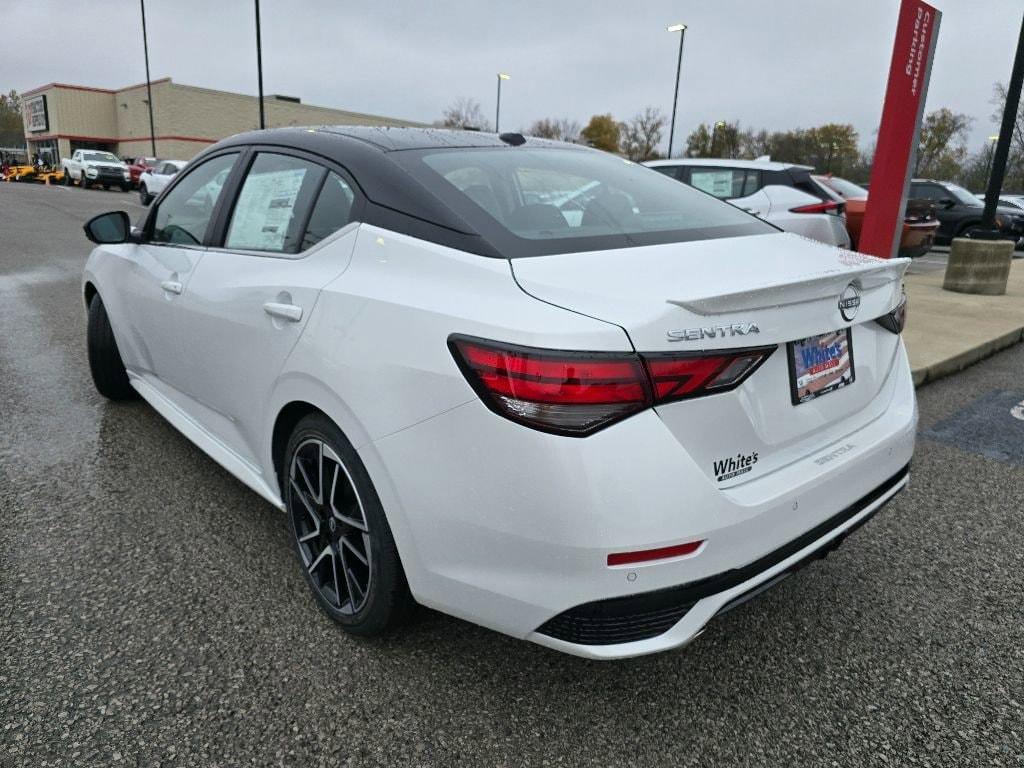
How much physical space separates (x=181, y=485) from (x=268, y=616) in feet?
3.98

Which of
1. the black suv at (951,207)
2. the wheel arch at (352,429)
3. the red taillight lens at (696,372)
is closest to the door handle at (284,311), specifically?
the wheel arch at (352,429)

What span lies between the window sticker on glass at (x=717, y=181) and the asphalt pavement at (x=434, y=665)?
304 inches

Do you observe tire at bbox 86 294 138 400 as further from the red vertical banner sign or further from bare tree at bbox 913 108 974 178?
bare tree at bbox 913 108 974 178

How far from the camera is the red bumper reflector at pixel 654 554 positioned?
1.61 m

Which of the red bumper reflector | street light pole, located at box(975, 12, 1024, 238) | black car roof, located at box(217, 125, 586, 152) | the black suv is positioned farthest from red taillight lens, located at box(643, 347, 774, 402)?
the black suv

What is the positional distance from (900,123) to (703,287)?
24.2ft

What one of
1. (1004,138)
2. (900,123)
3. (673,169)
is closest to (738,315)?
(900,123)

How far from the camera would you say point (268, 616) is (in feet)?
7.93

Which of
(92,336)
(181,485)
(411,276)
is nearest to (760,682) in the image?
(411,276)

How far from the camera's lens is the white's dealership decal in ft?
5.66

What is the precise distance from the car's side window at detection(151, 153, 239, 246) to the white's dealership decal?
233cm

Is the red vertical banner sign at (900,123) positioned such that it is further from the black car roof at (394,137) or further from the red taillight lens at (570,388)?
the red taillight lens at (570,388)

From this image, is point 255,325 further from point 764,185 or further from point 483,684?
point 764,185

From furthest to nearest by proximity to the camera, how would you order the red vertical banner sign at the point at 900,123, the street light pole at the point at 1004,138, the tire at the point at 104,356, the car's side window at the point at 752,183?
the car's side window at the point at 752,183, the street light pole at the point at 1004,138, the red vertical banner sign at the point at 900,123, the tire at the point at 104,356
